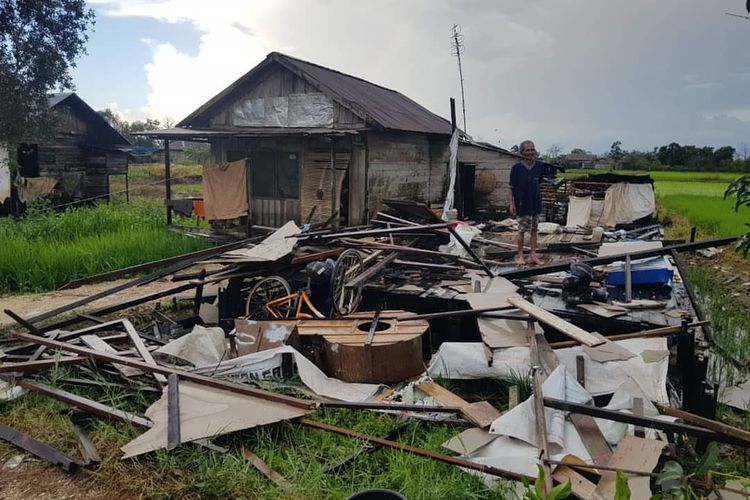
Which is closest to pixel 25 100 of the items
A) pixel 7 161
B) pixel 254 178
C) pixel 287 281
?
pixel 7 161

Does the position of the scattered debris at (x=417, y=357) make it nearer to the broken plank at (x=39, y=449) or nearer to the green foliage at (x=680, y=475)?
the broken plank at (x=39, y=449)

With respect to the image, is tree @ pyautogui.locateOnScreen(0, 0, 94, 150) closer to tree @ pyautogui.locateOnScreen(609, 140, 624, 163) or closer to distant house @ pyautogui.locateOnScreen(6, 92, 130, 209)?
distant house @ pyautogui.locateOnScreen(6, 92, 130, 209)

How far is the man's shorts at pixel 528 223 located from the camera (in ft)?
26.1

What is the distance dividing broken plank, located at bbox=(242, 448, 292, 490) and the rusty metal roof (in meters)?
8.35

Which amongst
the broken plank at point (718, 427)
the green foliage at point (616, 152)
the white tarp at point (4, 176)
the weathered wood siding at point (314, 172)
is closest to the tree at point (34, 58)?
the white tarp at point (4, 176)

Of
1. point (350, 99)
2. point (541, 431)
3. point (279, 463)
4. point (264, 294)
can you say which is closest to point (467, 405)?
point (541, 431)

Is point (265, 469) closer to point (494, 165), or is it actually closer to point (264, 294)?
point (264, 294)

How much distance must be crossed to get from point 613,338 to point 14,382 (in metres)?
5.79

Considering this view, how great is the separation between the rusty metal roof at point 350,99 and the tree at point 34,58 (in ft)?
21.1

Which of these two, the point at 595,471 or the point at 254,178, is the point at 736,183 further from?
the point at 254,178

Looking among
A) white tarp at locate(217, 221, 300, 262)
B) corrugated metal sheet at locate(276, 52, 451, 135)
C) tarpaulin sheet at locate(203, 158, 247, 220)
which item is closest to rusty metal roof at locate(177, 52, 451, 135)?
corrugated metal sheet at locate(276, 52, 451, 135)

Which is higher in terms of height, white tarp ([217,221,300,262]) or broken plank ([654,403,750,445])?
white tarp ([217,221,300,262])

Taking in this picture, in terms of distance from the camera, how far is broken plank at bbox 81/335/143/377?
15.6ft

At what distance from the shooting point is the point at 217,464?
3.60 metres
